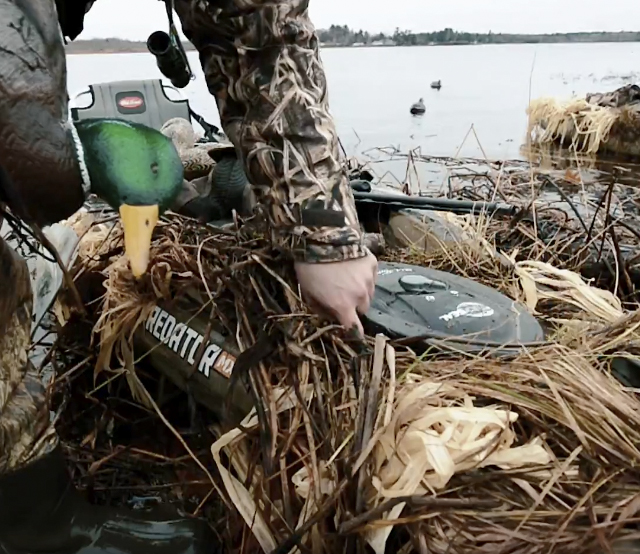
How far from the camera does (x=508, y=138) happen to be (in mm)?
11445

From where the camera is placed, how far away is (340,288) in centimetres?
172

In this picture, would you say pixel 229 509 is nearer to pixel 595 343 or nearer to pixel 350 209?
pixel 350 209

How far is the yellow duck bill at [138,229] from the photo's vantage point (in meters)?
1.57

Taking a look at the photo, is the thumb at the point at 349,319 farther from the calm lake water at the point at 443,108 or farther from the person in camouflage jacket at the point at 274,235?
the calm lake water at the point at 443,108

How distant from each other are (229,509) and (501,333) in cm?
76

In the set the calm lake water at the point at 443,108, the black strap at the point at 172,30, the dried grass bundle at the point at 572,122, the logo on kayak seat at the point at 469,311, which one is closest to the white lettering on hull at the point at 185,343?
the logo on kayak seat at the point at 469,311

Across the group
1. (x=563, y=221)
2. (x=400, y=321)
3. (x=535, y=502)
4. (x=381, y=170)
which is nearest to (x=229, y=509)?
(x=400, y=321)

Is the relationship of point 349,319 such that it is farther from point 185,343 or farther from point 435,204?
point 435,204

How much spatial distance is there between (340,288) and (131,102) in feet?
14.0

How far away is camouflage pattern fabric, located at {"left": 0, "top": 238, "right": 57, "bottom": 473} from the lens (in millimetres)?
1741

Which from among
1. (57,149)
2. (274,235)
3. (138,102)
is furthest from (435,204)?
(138,102)

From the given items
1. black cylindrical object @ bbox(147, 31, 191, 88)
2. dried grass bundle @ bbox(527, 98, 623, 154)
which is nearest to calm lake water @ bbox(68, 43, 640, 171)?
dried grass bundle @ bbox(527, 98, 623, 154)

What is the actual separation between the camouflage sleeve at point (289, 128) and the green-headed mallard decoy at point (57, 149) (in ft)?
0.90

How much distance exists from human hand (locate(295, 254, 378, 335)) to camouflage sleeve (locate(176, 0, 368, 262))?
2 cm
